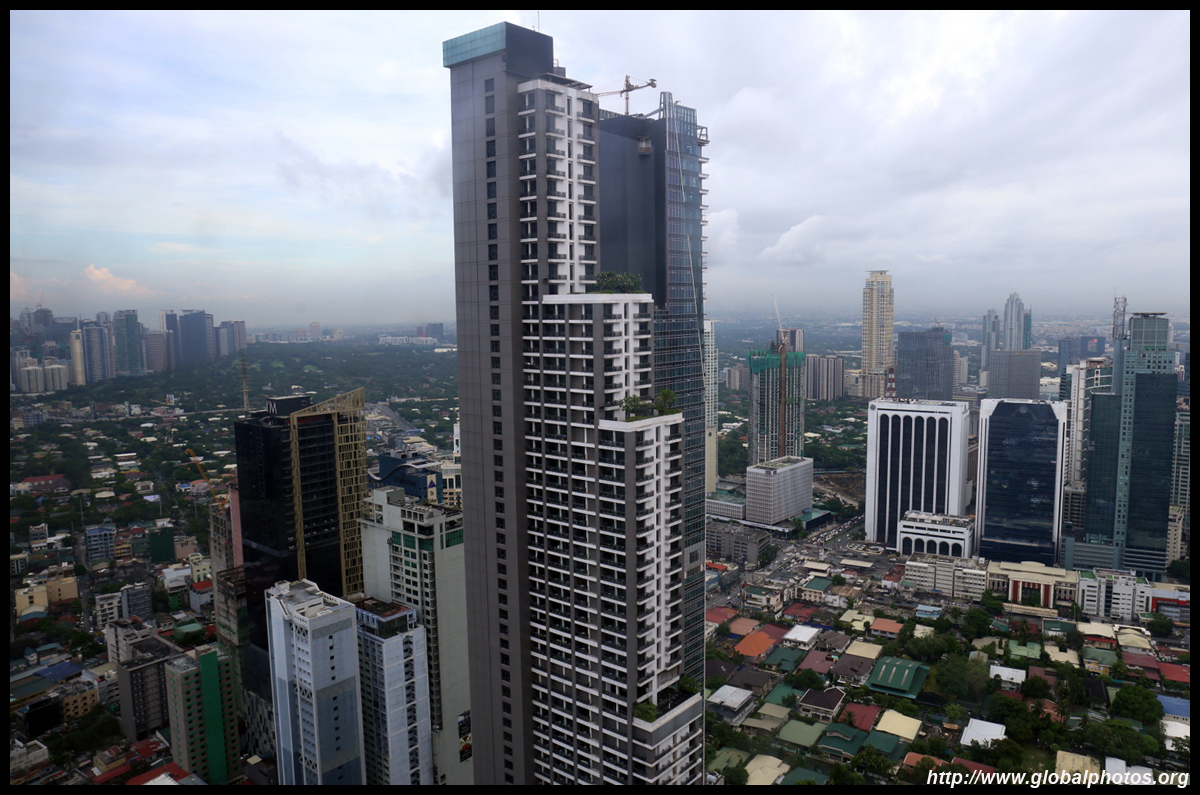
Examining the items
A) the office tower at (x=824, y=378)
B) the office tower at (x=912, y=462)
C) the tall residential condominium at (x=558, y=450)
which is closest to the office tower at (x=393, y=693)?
the tall residential condominium at (x=558, y=450)

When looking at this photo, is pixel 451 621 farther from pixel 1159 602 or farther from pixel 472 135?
pixel 1159 602

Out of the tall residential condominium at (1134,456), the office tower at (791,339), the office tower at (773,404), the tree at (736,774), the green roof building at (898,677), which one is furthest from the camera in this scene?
the office tower at (791,339)

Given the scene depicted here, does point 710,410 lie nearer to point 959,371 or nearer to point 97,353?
point 959,371

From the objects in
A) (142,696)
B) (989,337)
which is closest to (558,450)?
(142,696)

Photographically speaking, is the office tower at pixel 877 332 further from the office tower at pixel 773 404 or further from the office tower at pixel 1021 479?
the office tower at pixel 1021 479

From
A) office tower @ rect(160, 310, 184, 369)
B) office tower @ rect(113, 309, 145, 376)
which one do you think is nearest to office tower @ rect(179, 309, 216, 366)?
office tower @ rect(160, 310, 184, 369)

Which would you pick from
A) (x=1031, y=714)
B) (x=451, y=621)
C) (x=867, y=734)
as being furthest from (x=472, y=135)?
(x=1031, y=714)

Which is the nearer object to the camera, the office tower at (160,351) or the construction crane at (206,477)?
the office tower at (160,351)
